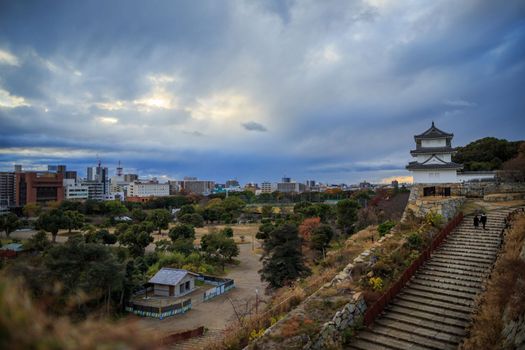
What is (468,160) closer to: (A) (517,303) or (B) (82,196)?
(A) (517,303)

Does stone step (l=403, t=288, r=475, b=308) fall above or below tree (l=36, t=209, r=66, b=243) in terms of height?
above

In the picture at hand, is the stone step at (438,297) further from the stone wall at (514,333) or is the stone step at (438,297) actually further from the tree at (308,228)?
the tree at (308,228)

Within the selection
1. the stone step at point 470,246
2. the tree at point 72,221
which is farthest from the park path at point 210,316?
the tree at point 72,221

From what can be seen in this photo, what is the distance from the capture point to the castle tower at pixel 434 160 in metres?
27.2

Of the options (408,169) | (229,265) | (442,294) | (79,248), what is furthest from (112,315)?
(408,169)

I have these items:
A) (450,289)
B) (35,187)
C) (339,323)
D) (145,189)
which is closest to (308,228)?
(450,289)

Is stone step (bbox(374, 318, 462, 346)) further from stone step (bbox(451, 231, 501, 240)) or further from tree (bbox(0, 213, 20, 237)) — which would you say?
tree (bbox(0, 213, 20, 237))

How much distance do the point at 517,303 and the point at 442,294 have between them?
162 inches

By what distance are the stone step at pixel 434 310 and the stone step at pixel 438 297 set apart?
47cm

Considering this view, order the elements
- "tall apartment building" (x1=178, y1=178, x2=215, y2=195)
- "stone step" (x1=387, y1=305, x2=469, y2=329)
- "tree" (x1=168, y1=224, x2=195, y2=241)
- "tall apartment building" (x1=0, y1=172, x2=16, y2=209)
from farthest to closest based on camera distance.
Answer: "tall apartment building" (x1=178, y1=178, x2=215, y2=195)
"tall apartment building" (x1=0, y1=172, x2=16, y2=209)
"tree" (x1=168, y1=224, x2=195, y2=241)
"stone step" (x1=387, y1=305, x2=469, y2=329)

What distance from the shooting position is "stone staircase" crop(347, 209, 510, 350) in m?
9.24

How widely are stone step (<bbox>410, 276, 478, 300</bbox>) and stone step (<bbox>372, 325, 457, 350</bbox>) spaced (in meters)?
2.67

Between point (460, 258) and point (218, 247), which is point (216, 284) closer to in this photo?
point (218, 247)

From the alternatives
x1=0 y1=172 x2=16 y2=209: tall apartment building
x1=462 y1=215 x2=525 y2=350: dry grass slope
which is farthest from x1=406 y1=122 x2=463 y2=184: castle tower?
x1=0 y1=172 x2=16 y2=209: tall apartment building
